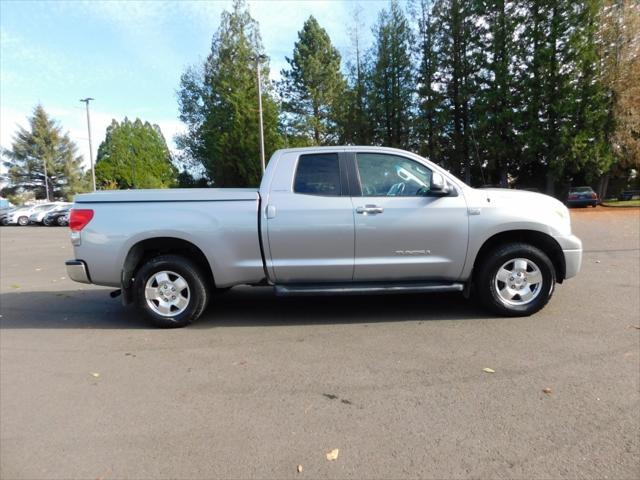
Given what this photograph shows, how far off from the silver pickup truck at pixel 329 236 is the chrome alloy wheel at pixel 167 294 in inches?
0.4

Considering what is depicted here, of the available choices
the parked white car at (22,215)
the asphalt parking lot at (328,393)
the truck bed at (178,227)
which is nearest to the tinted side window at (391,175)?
the truck bed at (178,227)

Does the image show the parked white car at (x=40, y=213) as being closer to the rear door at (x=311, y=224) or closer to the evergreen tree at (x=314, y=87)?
the evergreen tree at (x=314, y=87)

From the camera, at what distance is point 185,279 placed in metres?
4.96

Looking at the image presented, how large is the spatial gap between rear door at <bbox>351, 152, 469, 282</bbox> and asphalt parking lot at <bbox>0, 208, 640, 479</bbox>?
618mm

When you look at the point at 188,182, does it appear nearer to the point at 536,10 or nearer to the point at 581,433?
the point at 536,10

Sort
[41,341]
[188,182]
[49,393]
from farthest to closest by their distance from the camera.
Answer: [188,182] → [41,341] → [49,393]

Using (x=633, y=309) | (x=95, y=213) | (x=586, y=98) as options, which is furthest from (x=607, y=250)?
(x=586, y=98)

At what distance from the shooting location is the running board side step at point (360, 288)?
191 inches

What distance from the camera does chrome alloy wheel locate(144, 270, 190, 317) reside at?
16.3 ft

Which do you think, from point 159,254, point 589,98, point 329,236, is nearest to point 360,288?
point 329,236

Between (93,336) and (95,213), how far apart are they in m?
1.33

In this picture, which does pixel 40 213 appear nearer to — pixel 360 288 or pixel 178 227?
pixel 178 227

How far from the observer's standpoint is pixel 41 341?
4.75 m

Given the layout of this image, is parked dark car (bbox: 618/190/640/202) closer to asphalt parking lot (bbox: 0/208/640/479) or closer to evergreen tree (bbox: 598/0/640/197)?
evergreen tree (bbox: 598/0/640/197)
